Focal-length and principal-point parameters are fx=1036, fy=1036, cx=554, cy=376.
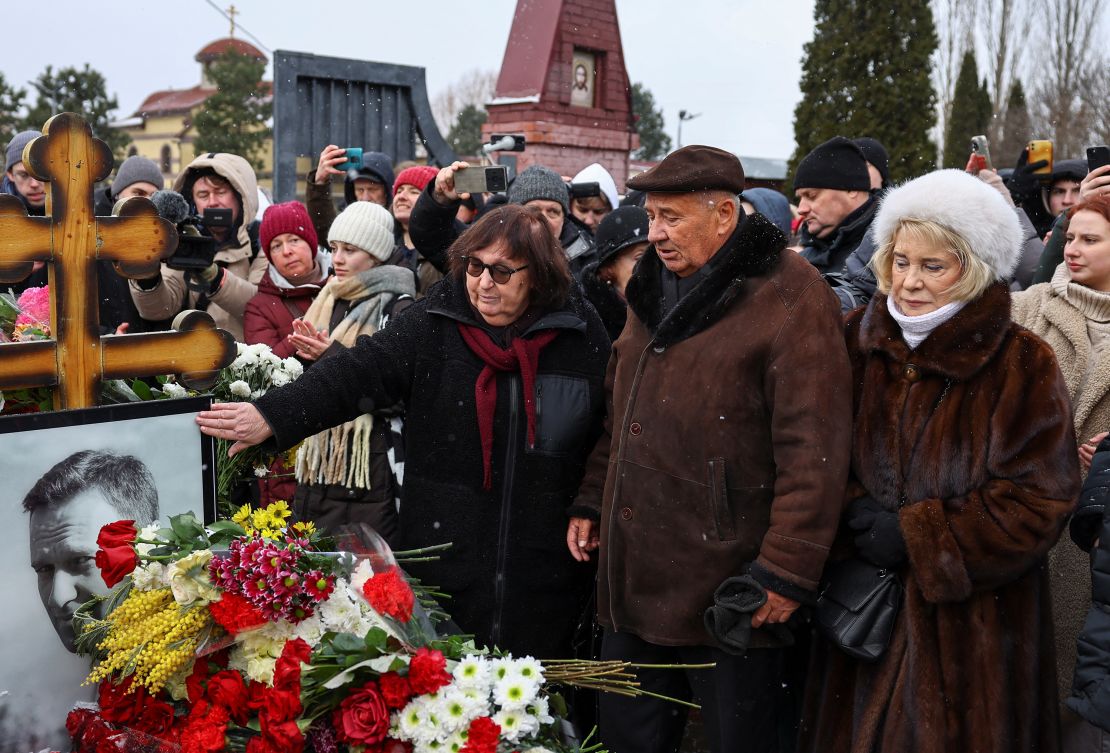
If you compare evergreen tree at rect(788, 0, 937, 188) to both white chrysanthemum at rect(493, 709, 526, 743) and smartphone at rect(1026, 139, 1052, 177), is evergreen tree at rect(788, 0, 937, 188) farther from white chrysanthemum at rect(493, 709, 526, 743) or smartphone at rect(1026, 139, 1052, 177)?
white chrysanthemum at rect(493, 709, 526, 743)

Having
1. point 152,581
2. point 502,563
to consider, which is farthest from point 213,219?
point 152,581

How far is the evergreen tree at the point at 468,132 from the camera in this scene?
124ft

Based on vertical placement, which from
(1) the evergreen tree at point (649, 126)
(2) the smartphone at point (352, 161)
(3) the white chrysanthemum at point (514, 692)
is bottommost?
(3) the white chrysanthemum at point (514, 692)

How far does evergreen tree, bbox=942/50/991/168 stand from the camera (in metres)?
28.2

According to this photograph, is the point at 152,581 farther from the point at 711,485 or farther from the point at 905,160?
the point at 905,160

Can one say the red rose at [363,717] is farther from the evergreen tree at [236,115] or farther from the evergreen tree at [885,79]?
the evergreen tree at [236,115]

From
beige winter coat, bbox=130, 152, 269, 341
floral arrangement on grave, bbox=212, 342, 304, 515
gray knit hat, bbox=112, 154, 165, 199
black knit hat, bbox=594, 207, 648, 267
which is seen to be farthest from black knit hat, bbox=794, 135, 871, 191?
gray knit hat, bbox=112, 154, 165, 199

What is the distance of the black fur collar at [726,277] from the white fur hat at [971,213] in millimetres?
344

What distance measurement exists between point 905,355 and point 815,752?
109 cm

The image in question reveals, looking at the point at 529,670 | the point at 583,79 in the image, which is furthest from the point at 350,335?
the point at 583,79

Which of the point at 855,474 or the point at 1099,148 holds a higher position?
the point at 1099,148

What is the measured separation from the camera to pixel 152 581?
208 cm

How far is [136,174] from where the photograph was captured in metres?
5.60

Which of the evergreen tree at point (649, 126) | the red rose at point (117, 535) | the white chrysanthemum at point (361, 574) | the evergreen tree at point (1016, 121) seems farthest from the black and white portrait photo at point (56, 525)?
the evergreen tree at point (649, 126)
